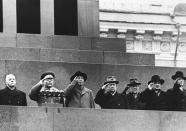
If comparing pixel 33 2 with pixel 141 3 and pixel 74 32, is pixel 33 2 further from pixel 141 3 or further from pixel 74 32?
pixel 141 3

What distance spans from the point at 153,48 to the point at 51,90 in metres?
57.7

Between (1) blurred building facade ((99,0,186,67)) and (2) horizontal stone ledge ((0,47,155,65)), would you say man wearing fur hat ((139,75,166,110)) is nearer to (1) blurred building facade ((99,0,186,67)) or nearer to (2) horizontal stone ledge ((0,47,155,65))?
(2) horizontal stone ledge ((0,47,155,65))

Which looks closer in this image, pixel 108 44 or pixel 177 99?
pixel 177 99

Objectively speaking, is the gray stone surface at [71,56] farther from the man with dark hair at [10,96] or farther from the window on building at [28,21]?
the man with dark hair at [10,96]

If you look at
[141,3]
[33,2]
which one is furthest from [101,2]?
[33,2]

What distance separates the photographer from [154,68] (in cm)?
3008

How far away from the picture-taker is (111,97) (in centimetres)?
2616

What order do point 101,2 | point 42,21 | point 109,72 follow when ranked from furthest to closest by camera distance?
point 101,2 < point 42,21 < point 109,72

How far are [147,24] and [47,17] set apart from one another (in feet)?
163

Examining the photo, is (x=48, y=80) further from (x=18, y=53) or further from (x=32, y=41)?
(x=32, y=41)

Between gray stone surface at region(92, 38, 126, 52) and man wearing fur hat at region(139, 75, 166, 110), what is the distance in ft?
17.3

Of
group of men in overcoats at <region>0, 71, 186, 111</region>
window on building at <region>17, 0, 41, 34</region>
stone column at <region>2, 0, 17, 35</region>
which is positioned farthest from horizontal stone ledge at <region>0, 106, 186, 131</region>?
window on building at <region>17, 0, 41, 34</region>

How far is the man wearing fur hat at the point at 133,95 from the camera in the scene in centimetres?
2649

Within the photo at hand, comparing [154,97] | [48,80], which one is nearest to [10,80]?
A: [48,80]
